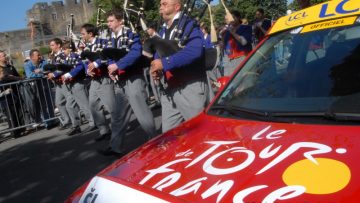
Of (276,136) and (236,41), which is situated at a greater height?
(236,41)

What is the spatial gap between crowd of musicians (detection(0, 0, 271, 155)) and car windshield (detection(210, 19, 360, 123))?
39.6 inches

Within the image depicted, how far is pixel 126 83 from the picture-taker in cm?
582

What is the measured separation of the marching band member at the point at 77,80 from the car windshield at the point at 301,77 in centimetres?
556

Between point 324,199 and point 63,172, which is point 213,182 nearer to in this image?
point 324,199

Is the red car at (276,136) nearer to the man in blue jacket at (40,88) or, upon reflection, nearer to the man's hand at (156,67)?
the man's hand at (156,67)

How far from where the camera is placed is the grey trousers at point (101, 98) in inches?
260

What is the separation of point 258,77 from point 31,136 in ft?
25.5

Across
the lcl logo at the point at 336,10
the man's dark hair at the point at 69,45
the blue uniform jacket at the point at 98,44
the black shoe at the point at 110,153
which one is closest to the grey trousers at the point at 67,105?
the man's dark hair at the point at 69,45

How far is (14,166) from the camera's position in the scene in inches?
273

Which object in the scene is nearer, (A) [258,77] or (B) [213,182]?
(B) [213,182]

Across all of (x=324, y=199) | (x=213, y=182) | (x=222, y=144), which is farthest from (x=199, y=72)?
(x=324, y=199)

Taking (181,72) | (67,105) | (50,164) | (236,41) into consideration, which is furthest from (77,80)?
(181,72)

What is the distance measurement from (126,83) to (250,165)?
4021 millimetres

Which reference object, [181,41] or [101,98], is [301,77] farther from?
[101,98]
